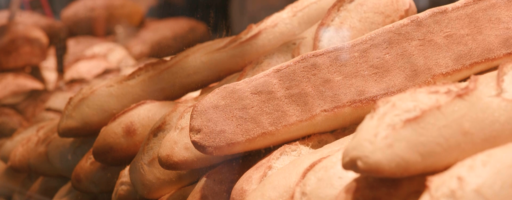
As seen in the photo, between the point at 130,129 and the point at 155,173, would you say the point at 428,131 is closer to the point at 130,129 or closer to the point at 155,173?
the point at 155,173

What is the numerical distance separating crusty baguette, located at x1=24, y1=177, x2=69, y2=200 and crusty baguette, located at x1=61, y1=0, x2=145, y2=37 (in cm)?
67

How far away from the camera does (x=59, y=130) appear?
1379 millimetres

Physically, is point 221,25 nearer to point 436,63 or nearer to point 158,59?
point 158,59

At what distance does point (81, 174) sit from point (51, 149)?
0.85 feet

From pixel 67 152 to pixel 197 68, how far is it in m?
0.65

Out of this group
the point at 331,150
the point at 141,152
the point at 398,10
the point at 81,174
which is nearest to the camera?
the point at 331,150

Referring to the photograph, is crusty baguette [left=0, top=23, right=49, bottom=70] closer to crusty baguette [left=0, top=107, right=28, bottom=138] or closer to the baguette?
crusty baguette [left=0, top=107, right=28, bottom=138]

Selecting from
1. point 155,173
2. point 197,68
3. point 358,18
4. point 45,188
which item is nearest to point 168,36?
point 197,68

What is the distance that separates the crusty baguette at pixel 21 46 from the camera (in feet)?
4.51

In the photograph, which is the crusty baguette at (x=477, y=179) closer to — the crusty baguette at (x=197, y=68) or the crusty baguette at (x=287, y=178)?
the crusty baguette at (x=287, y=178)

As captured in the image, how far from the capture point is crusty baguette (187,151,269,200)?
2.91 ft

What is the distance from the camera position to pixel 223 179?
2.96ft

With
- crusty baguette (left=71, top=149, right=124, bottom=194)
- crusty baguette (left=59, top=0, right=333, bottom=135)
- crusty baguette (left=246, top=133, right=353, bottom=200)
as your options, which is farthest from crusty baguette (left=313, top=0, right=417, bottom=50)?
crusty baguette (left=71, top=149, right=124, bottom=194)

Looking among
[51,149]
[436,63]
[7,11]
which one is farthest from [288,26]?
[51,149]
